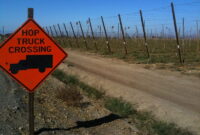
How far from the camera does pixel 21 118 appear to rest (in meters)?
6.65

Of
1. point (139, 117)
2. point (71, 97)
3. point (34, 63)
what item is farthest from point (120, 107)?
point (34, 63)

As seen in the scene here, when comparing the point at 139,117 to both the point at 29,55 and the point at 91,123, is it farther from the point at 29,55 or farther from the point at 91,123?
A: the point at 29,55

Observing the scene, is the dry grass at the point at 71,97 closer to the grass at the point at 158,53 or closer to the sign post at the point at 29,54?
the sign post at the point at 29,54

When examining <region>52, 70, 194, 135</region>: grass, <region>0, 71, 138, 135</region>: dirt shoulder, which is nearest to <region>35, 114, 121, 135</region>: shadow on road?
<region>0, 71, 138, 135</region>: dirt shoulder

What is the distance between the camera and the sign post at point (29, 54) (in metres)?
5.11

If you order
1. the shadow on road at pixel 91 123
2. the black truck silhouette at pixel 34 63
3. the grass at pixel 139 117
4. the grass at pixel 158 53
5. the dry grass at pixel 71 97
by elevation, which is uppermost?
the black truck silhouette at pixel 34 63

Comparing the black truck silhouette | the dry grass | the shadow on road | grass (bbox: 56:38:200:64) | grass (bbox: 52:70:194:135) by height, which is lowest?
grass (bbox: 52:70:194:135)

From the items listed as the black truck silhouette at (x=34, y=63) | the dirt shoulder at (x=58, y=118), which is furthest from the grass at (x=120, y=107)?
the black truck silhouette at (x=34, y=63)

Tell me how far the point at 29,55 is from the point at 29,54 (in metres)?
0.02

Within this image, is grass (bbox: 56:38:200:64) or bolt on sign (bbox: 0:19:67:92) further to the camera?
grass (bbox: 56:38:200:64)

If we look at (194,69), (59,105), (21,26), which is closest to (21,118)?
(59,105)

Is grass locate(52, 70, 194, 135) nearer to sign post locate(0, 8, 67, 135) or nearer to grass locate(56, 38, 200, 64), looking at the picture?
sign post locate(0, 8, 67, 135)

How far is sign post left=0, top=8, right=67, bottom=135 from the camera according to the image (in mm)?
5105

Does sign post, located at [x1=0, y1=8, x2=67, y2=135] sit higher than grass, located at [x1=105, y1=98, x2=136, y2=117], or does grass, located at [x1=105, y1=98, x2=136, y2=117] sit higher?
sign post, located at [x1=0, y1=8, x2=67, y2=135]
